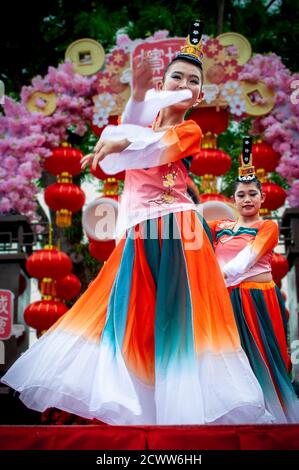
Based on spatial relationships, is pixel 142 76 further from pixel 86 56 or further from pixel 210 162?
pixel 86 56

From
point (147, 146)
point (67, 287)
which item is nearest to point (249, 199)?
point (147, 146)

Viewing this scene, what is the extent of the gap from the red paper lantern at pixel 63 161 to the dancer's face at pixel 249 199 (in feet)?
8.92

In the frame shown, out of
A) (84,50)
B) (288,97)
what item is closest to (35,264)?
(84,50)

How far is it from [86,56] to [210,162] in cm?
151

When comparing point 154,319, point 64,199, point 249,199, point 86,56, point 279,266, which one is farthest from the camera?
point 86,56

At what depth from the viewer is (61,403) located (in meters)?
2.62

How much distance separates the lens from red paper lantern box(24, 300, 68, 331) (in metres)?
6.20

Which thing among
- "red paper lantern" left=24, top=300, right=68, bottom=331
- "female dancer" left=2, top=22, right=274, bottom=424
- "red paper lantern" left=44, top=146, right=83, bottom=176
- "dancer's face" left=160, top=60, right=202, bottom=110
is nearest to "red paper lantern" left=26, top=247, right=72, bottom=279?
"red paper lantern" left=24, top=300, right=68, bottom=331

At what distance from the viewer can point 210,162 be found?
6.15m

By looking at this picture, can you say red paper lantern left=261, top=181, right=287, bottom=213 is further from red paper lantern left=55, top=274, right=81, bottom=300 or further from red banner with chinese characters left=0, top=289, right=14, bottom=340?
red banner with chinese characters left=0, top=289, right=14, bottom=340

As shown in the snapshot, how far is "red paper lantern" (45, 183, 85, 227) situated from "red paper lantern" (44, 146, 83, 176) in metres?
0.15

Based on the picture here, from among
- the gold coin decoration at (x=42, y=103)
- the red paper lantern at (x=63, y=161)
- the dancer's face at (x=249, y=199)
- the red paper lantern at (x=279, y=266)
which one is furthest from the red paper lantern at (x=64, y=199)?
the dancer's face at (x=249, y=199)

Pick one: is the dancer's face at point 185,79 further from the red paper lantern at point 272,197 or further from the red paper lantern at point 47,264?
the red paper lantern at point 47,264
